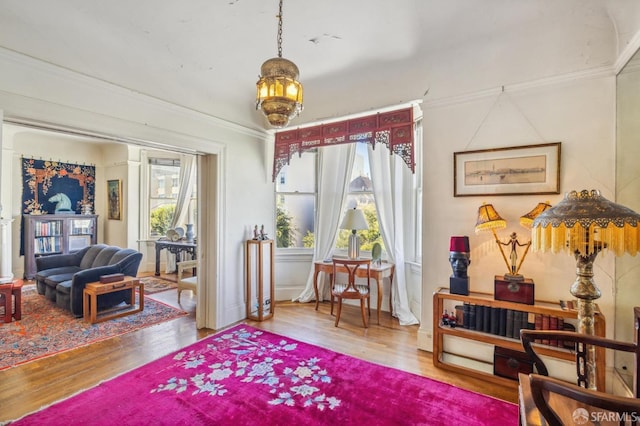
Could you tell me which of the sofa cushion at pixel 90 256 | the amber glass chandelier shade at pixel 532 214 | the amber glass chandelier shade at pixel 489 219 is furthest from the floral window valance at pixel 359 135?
the sofa cushion at pixel 90 256

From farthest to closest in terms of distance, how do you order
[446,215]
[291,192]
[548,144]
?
[291,192] → [446,215] → [548,144]

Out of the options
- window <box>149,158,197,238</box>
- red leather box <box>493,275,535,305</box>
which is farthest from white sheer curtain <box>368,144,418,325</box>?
window <box>149,158,197,238</box>

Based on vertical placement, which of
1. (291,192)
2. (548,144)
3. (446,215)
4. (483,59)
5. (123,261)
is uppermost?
(483,59)

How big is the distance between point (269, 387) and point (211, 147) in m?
2.63

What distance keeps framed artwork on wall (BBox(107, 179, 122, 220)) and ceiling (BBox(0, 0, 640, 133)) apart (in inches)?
A: 193

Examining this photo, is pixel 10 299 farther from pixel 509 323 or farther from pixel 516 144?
pixel 516 144

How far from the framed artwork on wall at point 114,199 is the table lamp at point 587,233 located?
7866 millimetres

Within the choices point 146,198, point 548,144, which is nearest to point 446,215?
point 548,144

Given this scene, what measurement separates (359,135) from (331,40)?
3.90 feet

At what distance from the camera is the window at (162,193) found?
702 centimetres

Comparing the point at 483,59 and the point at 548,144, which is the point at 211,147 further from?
the point at 548,144

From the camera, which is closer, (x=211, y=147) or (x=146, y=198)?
(x=211, y=147)

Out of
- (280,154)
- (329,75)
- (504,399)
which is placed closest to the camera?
(504,399)

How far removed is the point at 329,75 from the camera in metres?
3.36
